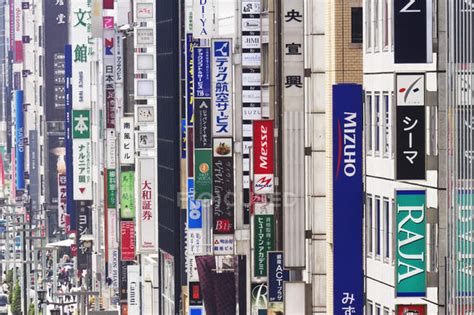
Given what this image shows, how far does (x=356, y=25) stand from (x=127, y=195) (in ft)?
116

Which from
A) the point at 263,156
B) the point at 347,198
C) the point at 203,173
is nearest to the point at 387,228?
the point at 347,198

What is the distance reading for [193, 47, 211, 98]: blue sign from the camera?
50.9 m

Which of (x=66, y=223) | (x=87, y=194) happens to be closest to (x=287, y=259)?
(x=87, y=194)

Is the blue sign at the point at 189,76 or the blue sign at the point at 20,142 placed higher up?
the blue sign at the point at 189,76

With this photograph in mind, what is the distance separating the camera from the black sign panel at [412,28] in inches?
1104

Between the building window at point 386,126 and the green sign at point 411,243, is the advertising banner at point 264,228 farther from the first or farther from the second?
the green sign at point 411,243

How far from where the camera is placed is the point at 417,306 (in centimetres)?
2869

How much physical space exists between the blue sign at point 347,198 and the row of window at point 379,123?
23 centimetres

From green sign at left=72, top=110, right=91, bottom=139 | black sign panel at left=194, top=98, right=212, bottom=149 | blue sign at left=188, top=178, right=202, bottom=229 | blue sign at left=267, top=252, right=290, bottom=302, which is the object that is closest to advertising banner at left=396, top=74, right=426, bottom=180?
blue sign at left=267, top=252, right=290, bottom=302

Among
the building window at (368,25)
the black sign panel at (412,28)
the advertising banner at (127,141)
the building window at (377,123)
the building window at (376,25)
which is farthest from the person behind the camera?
the advertising banner at (127,141)

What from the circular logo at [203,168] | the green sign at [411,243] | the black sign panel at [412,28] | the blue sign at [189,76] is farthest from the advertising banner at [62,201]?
the black sign panel at [412,28]

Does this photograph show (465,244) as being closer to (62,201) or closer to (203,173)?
(203,173)

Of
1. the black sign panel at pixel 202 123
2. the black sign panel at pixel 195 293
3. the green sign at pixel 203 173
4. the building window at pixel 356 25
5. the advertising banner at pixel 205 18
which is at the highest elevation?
the advertising banner at pixel 205 18

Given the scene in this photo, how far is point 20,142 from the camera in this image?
15512 centimetres
